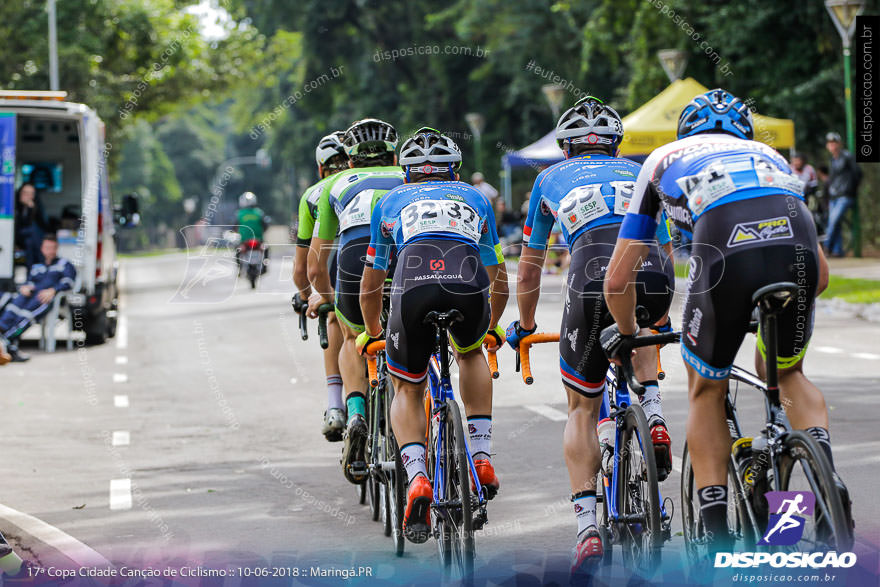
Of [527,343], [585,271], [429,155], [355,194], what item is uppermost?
[429,155]

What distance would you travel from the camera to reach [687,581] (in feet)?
16.8

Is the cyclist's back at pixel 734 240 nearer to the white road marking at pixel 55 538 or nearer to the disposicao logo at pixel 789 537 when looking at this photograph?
the disposicao logo at pixel 789 537

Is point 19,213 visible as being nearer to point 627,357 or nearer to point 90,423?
point 90,423

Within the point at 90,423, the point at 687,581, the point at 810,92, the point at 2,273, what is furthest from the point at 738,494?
the point at 810,92

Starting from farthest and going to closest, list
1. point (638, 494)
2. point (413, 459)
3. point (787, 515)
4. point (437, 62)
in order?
point (437, 62), point (413, 459), point (638, 494), point (787, 515)

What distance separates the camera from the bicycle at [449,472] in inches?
223

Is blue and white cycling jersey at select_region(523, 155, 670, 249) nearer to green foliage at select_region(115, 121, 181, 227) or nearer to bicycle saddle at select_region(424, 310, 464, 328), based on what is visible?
bicycle saddle at select_region(424, 310, 464, 328)

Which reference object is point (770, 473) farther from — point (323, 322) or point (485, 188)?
point (485, 188)

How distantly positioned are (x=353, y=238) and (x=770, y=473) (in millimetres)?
3579

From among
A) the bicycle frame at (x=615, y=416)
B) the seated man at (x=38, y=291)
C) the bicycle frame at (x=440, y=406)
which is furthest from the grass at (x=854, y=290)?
the bicycle frame at (x=440, y=406)

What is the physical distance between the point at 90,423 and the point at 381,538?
5.36 metres

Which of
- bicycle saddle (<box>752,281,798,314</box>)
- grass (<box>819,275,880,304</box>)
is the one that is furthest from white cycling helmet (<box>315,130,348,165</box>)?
grass (<box>819,275,880,304</box>)

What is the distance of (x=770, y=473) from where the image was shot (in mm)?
4863

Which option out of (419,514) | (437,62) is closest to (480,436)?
(419,514)
